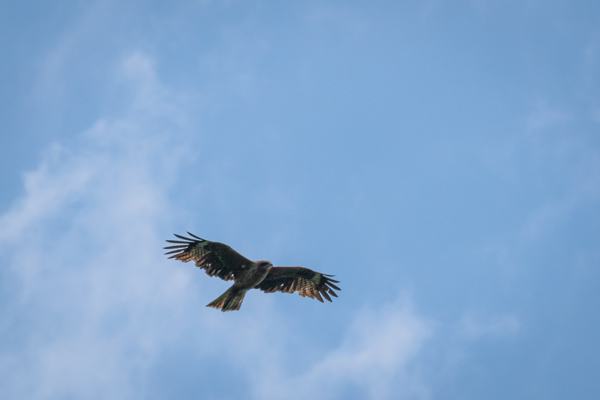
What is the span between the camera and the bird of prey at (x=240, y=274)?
13516mm

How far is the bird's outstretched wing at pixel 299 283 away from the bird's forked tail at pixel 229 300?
3.17ft

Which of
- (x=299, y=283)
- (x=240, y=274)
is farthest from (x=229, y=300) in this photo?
(x=299, y=283)

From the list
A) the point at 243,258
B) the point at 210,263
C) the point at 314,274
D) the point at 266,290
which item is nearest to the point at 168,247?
the point at 210,263

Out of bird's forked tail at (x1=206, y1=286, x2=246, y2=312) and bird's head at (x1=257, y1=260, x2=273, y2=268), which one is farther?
bird's head at (x1=257, y1=260, x2=273, y2=268)

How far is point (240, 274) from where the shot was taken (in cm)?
1373

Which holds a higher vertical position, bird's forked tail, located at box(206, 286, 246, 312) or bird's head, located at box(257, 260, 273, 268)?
bird's head, located at box(257, 260, 273, 268)

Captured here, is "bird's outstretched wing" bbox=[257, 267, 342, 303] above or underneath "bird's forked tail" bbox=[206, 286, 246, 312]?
above

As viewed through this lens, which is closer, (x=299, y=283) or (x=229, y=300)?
(x=229, y=300)

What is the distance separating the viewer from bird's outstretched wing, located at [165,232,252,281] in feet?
45.1

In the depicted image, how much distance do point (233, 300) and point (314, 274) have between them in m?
2.69

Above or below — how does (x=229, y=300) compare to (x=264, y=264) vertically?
below

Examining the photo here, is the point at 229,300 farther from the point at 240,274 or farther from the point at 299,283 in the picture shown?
the point at 299,283

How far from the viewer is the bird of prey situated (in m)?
13.5

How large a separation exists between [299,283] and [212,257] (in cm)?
280
